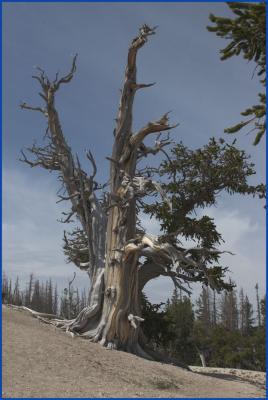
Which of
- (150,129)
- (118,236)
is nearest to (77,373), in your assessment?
(118,236)

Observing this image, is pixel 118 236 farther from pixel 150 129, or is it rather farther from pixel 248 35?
pixel 248 35

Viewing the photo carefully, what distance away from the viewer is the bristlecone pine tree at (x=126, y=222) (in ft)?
52.1

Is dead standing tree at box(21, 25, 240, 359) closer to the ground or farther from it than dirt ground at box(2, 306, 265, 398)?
farther from it

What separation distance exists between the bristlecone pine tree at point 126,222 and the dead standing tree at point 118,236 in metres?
0.03

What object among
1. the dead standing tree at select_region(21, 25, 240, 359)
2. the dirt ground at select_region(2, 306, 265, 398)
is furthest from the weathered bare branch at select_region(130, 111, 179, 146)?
the dirt ground at select_region(2, 306, 265, 398)

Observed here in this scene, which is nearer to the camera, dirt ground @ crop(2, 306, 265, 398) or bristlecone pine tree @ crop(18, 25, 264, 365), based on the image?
dirt ground @ crop(2, 306, 265, 398)

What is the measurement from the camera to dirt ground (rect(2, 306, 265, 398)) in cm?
857

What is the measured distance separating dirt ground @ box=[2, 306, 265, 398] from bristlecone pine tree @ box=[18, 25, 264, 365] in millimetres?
2343

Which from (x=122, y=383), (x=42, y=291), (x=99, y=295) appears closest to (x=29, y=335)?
(x=122, y=383)

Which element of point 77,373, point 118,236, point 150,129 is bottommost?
point 77,373

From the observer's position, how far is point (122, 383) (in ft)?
32.8

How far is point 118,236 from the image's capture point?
655 inches

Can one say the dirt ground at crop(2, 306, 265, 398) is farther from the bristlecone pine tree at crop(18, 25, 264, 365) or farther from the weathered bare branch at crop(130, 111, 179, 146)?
the weathered bare branch at crop(130, 111, 179, 146)

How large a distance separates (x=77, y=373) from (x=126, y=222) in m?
7.55
